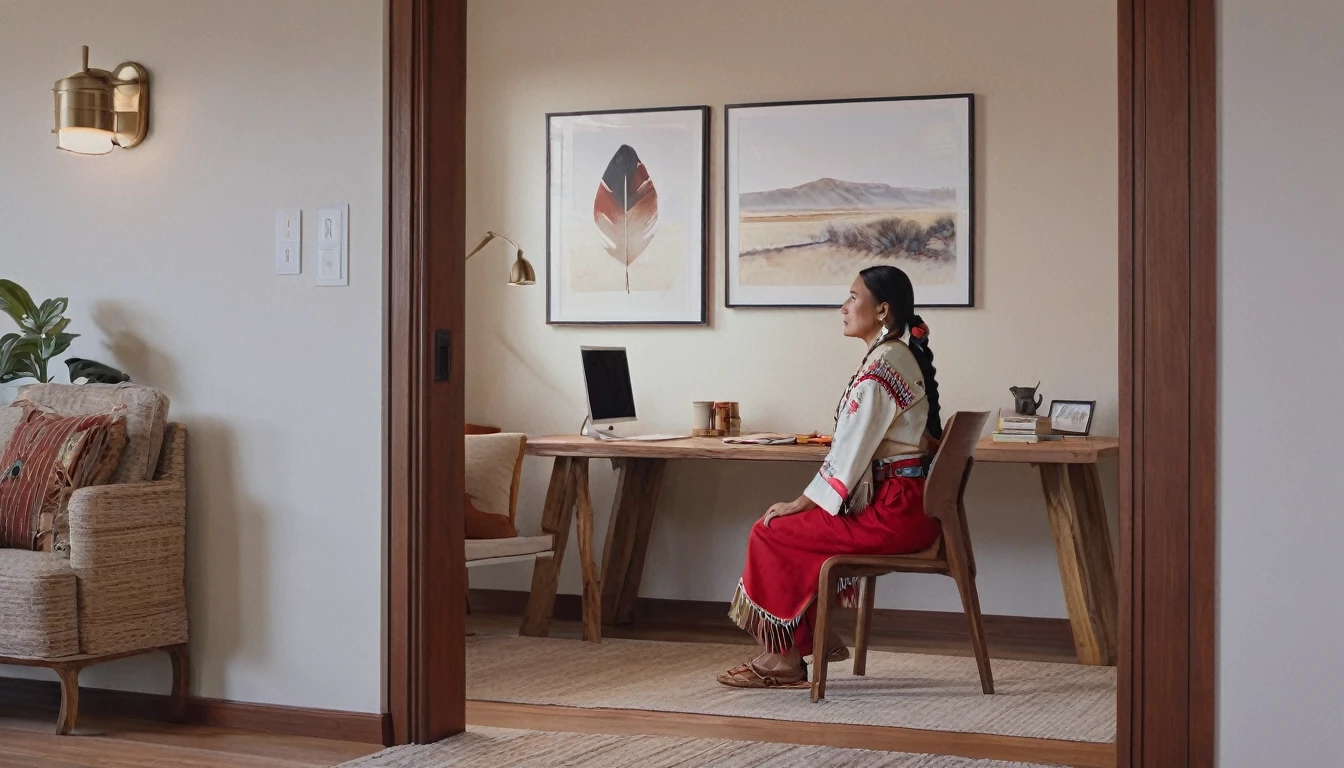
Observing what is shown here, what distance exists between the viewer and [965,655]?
15.3 ft

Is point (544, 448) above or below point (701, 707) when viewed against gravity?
above

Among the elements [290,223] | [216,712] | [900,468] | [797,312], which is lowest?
[216,712]

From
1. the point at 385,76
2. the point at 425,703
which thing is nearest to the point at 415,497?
the point at 425,703

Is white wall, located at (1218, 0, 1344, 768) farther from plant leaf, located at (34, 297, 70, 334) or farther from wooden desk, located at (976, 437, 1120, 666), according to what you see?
plant leaf, located at (34, 297, 70, 334)

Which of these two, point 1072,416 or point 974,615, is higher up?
point 1072,416

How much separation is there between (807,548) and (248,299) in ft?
5.34

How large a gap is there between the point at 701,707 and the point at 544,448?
54.6 inches

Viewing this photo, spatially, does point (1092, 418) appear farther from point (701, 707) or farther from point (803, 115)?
point (701, 707)

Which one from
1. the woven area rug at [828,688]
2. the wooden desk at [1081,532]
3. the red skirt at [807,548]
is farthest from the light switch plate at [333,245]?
the wooden desk at [1081,532]

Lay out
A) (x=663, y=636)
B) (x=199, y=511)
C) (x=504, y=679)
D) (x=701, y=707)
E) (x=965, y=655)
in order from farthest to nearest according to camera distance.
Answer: (x=663, y=636) → (x=965, y=655) → (x=504, y=679) → (x=701, y=707) → (x=199, y=511)

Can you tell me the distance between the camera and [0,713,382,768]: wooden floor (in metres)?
3.05

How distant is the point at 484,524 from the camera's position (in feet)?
15.6

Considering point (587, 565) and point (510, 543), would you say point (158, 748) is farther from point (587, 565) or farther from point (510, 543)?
point (587, 565)

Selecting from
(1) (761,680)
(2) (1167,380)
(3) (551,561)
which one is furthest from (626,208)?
(2) (1167,380)
